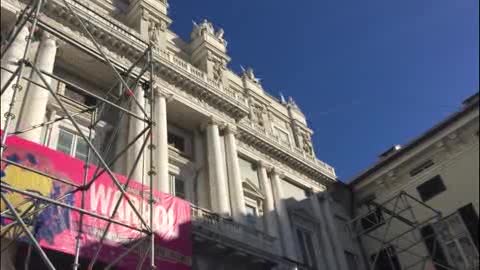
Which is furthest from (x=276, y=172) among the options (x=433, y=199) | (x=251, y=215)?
(x=433, y=199)

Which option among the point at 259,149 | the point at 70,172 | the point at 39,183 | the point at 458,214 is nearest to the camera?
the point at 39,183

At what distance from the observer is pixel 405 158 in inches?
1093

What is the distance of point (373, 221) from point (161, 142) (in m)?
14.9

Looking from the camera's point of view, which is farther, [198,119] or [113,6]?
[113,6]

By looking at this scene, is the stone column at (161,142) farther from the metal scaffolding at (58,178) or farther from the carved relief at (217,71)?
the metal scaffolding at (58,178)

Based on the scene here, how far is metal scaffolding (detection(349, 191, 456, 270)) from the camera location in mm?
24594

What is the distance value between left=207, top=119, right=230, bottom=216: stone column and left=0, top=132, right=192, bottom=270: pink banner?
140 inches

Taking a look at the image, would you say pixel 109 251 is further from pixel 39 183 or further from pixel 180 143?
pixel 180 143

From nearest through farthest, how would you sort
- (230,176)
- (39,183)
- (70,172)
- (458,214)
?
(39,183) < (70,172) < (230,176) < (458,214)

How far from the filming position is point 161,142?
65.5 feet

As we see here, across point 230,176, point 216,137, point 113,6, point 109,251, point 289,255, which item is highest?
point 113,6

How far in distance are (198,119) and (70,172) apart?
958 centimetres

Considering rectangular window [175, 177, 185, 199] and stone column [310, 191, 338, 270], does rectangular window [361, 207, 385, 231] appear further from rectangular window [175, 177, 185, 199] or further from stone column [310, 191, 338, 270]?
rectangular window [175, 177, 185, 199]

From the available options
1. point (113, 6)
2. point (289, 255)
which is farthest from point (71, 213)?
point (113, 6)
